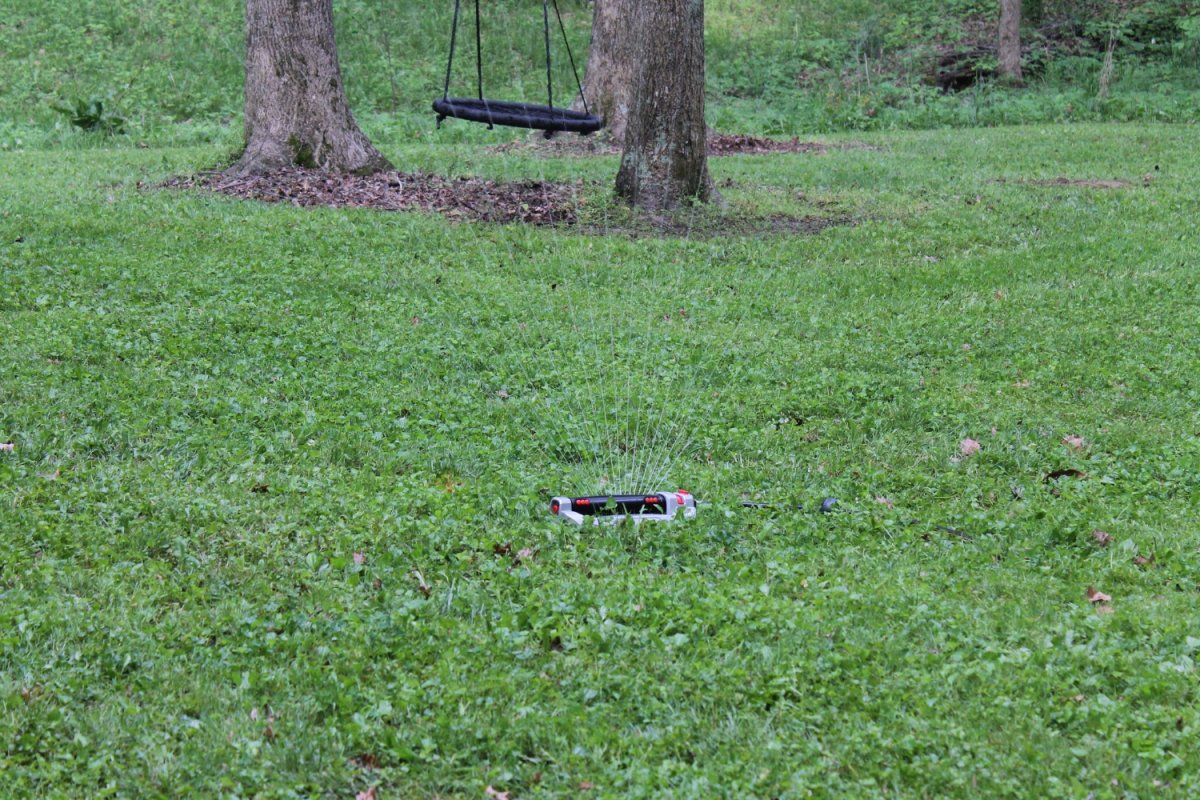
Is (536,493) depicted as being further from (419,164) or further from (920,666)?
(419,164)

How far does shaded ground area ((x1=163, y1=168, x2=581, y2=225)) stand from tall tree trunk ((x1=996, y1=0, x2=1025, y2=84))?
12.1 m

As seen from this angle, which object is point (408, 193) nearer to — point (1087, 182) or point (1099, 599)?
point (1087, 182)

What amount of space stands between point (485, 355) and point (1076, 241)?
5.37m

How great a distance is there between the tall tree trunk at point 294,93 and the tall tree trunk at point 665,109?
2780 millimetres

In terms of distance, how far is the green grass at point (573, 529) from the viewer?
3.19 meters

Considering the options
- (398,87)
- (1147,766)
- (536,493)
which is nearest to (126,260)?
(536,493)

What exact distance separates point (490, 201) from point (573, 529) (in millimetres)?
6846

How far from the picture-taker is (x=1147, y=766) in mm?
3092

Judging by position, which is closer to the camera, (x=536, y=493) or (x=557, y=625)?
(x=557, y=625)

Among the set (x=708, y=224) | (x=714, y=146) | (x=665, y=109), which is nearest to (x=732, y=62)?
(x=714, y=146)

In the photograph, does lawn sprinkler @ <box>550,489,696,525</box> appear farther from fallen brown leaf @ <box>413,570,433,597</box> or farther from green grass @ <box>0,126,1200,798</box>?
fallen brown leaf @ <box>413,570,433,597</box>

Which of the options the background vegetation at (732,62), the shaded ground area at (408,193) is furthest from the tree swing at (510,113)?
the background vegetation at (732,62)

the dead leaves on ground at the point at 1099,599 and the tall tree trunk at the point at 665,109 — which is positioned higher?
the tall tree trunk at the point at 665,109

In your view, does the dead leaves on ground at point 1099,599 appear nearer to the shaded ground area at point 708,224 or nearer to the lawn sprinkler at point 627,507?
the lawn sprinkler at point 627,507
